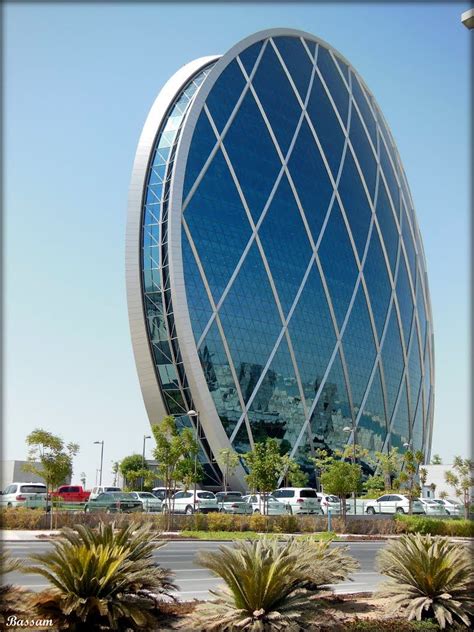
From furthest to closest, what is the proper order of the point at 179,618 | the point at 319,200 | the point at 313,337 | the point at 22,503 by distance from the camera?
the point at 319,200 < the point at 313,337 < the point at 22,503 < the point at 179,618

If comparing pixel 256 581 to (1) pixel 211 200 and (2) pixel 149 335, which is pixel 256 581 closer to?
(2) pixel 149 335

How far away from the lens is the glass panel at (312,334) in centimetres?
6562

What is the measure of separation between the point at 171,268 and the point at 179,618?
4458 centimetres

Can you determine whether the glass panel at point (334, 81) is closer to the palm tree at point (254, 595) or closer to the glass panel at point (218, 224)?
the glass panel at point (218, 224)

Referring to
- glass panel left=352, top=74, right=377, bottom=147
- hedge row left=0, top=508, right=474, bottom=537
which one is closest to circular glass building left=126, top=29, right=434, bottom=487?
glass panel left=352, top=74, right=377, bottom=147

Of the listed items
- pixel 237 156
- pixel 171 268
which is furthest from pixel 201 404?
pixel 237 156

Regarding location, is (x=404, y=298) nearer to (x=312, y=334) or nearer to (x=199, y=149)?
(x=312, y=334)

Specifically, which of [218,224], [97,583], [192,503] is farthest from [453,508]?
[97,583]

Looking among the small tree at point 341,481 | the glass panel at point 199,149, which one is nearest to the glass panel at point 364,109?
the glass panel at point 199,149

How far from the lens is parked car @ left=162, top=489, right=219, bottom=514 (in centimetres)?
4259

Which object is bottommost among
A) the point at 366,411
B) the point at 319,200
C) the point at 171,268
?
the point at 366,411

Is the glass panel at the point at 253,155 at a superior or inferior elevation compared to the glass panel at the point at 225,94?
inferior

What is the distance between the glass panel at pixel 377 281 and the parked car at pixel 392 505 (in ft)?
112

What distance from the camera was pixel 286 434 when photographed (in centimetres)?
6272
